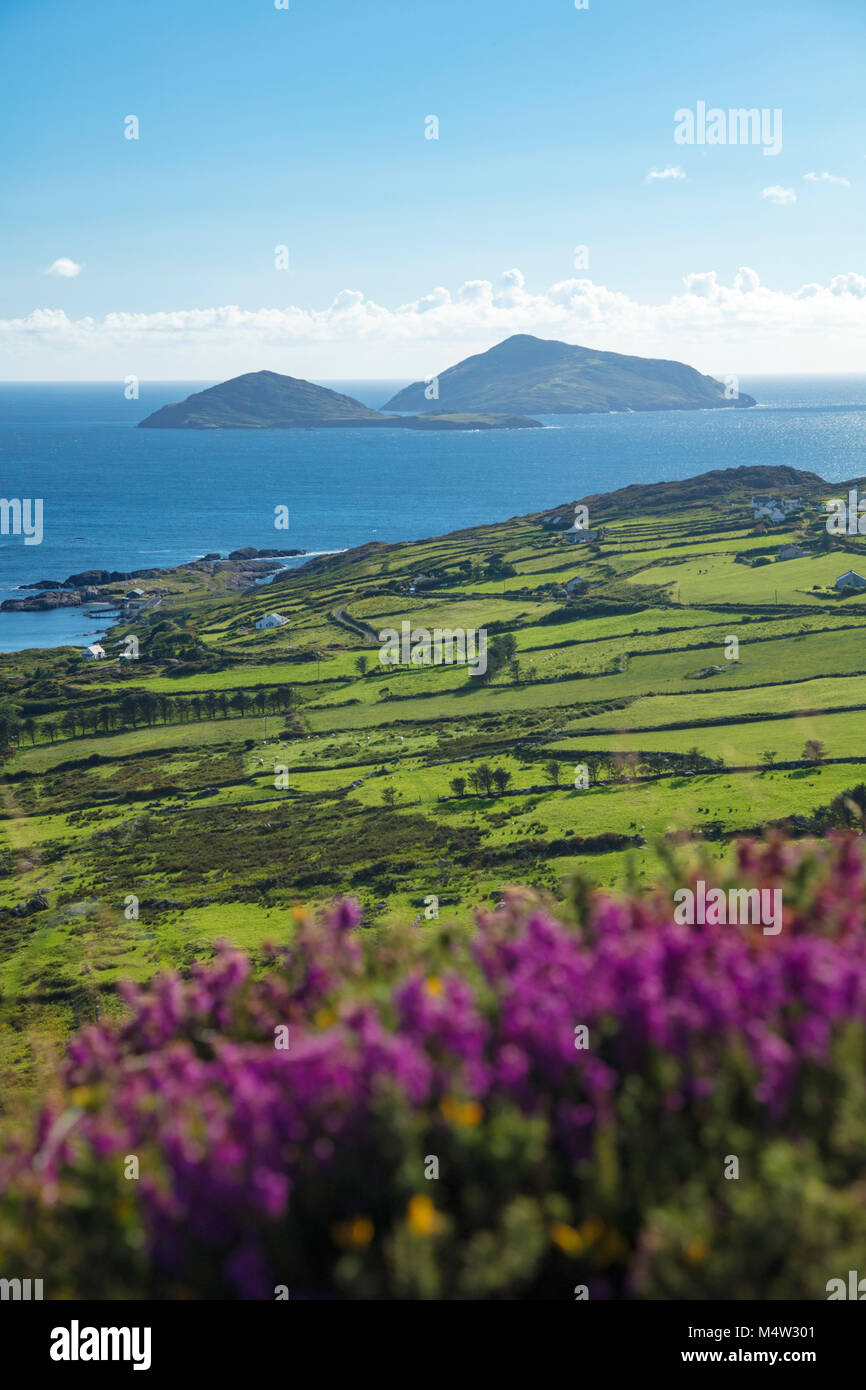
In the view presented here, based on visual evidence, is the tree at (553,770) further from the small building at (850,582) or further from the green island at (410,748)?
the small building at (850,582)

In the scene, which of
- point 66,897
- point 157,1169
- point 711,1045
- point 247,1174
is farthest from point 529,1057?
point 66,897

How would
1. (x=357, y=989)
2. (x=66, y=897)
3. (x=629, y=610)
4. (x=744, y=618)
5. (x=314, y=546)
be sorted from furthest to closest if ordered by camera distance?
(x=314, y=546), (x=629, y=610), (x=744, y=618), (x=66, y=897), (x=357, y=989)

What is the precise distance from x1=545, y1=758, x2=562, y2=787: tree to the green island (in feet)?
0.81

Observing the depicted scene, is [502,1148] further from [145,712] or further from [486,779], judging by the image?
[145,712]

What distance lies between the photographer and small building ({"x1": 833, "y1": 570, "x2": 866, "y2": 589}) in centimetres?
9000

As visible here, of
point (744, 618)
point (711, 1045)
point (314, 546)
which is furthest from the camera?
point (314, 546)

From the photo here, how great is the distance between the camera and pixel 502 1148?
4113mm

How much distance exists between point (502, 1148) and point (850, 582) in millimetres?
93221

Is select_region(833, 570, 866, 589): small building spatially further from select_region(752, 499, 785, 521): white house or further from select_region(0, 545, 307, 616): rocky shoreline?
select_region(0, 545, 307, 616): rocky shoreline

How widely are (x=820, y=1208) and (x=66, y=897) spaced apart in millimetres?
46529

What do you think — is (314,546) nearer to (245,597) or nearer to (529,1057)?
(245,597)

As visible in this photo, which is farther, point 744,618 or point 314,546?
point 314,546

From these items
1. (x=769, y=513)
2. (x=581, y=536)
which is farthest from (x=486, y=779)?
(x=769, y=513)

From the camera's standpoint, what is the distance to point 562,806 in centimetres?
5131
